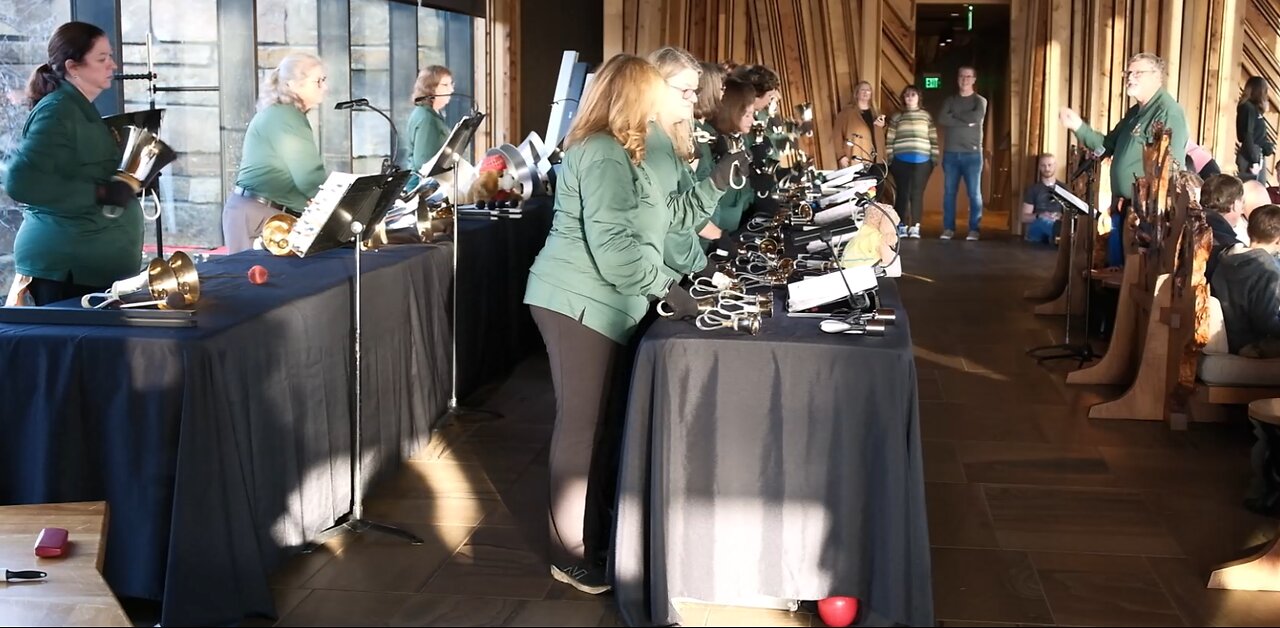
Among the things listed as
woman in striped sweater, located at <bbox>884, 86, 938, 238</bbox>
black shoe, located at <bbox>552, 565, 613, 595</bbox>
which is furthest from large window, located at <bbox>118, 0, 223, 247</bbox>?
woman in striped sweater, located at <bbox>884, 86, 938, 238</bbox>

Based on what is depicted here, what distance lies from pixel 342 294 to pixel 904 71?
11177 mm

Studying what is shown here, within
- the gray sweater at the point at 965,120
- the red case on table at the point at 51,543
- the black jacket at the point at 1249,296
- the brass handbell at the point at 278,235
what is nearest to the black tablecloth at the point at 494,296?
the brass handbell at the point at 278,235

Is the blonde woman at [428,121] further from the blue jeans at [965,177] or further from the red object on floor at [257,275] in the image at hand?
the blue jeans at [965,177]

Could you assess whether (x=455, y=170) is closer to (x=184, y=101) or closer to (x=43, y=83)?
(x=43, y=83)

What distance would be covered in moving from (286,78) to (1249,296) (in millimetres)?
3976

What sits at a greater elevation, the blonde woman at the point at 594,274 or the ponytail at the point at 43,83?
the ponytail at the point at 43,83

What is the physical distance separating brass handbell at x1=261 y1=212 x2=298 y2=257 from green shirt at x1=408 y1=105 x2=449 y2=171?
7.41ft

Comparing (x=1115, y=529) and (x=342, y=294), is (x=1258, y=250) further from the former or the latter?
(x=342, y=294)

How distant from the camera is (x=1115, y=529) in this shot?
426cm

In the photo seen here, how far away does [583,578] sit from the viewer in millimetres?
3676

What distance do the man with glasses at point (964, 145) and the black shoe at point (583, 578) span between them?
10.2 meters

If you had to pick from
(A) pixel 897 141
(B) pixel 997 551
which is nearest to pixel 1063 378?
(B) pixel 997 551

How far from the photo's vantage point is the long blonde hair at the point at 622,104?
346 cm

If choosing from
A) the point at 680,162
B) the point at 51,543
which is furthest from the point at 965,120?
the point at 51,543
